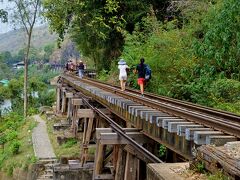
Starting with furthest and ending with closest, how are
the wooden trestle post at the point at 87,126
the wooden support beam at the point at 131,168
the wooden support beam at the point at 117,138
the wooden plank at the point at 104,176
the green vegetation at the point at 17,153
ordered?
the green vegetation at the point at 17,153 < the wooden trestle post at the point at 87,126 < the wooden plank at the point at 104,176 < the wooden support beam at the point at 117,138 < the wooden support beam at the point at 131,168

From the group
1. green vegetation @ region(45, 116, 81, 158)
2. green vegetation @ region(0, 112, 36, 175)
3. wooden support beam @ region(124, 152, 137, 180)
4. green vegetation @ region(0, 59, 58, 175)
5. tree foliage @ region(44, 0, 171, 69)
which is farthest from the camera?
tree foliage @ region(44, 0, 171, 69)

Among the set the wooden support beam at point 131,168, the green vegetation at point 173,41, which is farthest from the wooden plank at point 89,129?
the wooden support beam at point 131,168

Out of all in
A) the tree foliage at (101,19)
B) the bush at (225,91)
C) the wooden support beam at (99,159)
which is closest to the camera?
the wooden support beam at (99,159)

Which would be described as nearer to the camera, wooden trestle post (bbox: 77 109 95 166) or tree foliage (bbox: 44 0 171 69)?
wooden trestle post (bbox: 77 109 95 166)

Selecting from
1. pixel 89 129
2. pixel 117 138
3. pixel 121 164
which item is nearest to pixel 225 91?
pixel 89 129

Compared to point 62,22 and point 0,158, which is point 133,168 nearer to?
point 0,158

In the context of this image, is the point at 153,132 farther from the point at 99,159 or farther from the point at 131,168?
the point at 99,159

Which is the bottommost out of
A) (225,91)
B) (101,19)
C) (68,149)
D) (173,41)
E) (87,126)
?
(68,149)

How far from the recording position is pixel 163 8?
86.4 ft

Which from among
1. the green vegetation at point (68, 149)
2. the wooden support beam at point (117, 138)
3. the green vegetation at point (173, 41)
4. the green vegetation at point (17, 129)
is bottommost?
the green vegetation at point (17, 129)

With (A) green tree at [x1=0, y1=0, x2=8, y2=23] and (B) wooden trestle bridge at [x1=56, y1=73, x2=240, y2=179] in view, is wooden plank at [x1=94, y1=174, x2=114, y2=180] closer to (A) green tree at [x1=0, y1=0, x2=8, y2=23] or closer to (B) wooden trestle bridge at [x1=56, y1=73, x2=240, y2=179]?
(B) wooden trestle bridge at [x1=56, y1=73, x2=240, y2=179]

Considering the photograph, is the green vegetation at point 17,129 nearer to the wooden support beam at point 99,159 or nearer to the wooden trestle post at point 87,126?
the wooden trestle post at point 87,126

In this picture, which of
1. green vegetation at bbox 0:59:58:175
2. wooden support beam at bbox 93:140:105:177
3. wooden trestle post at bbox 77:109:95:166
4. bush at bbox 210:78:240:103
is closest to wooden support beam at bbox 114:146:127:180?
wooden support beam at bbox 93:140:105:177

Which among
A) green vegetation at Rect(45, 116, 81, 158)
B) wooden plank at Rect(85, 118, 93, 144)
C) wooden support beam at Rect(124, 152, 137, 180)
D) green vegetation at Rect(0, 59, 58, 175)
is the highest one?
wooden support beam at Rect(124, 152, 137, 180)
